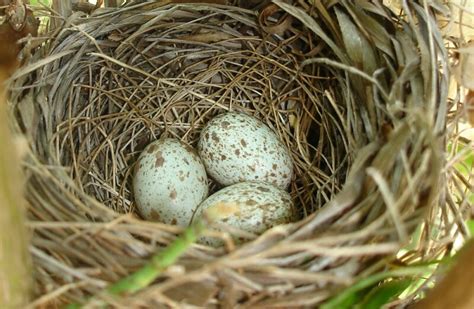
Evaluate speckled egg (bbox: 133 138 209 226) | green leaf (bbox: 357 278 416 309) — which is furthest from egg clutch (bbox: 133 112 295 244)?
green leaf (bbox: 357 278 416 309)

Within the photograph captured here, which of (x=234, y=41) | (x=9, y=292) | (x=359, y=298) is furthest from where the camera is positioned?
(x=234, y=41)

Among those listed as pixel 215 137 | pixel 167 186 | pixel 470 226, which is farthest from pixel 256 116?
pixel 470 226

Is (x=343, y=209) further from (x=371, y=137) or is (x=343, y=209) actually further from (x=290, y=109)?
(x=290, y=109)

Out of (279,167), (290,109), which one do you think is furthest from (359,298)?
(290,109)

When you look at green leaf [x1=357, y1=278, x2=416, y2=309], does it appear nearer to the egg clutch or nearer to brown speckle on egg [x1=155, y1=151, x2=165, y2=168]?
the egg clutch

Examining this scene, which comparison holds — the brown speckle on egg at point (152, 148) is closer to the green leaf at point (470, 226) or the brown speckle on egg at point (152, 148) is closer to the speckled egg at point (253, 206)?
the speckled egg at point (253, 206)

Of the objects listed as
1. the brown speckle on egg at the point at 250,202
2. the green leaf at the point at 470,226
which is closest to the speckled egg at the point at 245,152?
the brown speckle on egg at the point at 250,202

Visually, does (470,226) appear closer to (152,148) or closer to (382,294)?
(382,294)
